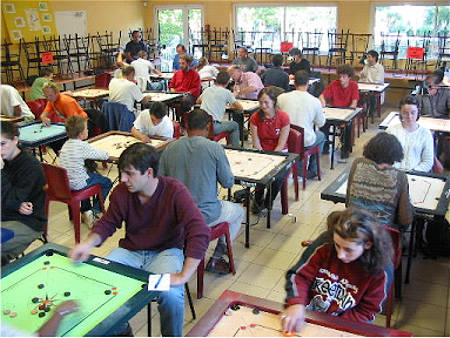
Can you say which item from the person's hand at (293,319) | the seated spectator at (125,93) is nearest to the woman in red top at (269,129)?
the seated spectator at (125,93)

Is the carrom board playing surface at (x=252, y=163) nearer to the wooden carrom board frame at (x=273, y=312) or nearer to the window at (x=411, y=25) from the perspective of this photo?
the wooden carrom board frame at (x=273, y=312)

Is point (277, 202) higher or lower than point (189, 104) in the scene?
lower

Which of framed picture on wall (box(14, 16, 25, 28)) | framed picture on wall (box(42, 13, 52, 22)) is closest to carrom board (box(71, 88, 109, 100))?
framed picture on wall (box(14, 16, 25, 28))

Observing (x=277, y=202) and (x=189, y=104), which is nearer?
(x=277, y=202)

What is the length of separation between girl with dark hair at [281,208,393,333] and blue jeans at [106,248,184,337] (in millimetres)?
617

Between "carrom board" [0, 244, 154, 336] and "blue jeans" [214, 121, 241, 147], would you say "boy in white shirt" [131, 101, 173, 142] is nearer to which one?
"blue jeans" [214, 121, 241, 147]

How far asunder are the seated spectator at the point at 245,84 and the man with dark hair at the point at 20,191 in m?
4.36

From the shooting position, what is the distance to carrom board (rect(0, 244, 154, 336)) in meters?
1.98

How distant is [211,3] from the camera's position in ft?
40.6

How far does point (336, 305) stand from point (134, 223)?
1167 mm

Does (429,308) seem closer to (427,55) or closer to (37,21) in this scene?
(427,55)

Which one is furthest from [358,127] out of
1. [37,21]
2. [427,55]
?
[37,21]

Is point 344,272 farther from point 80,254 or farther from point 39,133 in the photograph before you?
point 39,133

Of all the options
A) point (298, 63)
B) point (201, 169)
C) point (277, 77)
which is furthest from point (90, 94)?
point (201, 169)
